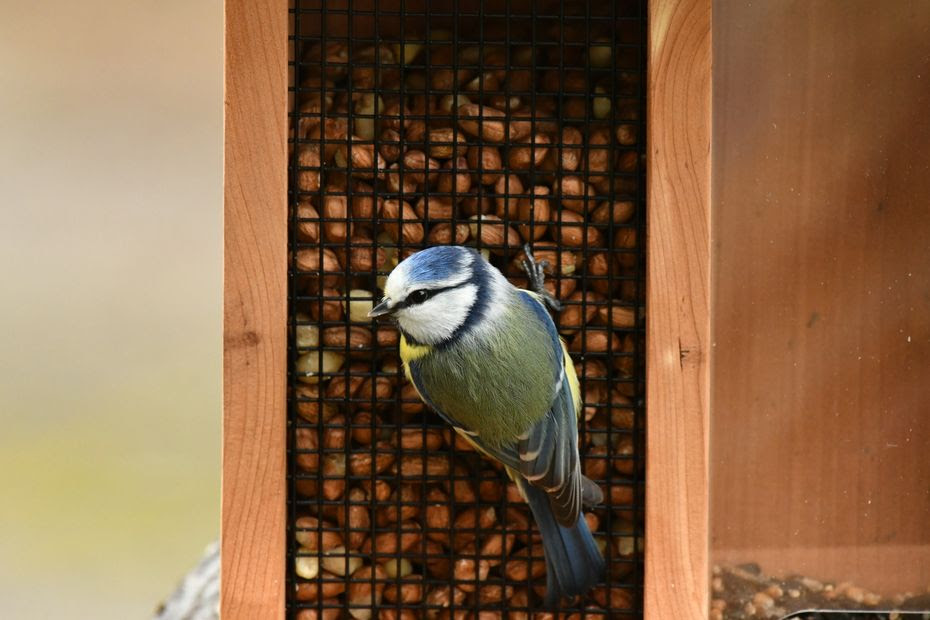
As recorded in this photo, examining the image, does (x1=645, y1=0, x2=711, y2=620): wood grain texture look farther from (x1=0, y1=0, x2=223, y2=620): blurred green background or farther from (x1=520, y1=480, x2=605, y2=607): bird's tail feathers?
(x1=0, y1=0, x2=223, y2=620): blurred green background

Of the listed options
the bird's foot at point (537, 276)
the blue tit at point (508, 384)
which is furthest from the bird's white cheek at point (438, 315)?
the bird's foot at point (537, 276)

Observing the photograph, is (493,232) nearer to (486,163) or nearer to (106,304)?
(486,163)

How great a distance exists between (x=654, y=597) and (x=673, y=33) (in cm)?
63

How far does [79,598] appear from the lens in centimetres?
215

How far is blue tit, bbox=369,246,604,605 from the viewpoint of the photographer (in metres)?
1.24

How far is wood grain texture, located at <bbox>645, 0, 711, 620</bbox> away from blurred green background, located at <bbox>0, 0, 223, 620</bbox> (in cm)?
106

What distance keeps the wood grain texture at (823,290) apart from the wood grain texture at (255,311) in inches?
20.5

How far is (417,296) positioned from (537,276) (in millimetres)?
175

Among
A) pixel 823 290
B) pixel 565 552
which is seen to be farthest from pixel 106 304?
pixel 823 290

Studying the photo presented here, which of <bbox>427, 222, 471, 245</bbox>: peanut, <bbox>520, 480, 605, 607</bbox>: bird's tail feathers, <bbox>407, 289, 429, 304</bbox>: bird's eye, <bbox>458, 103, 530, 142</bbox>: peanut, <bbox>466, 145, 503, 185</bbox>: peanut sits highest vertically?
<bbox>458, 103, 530, 142</bbox>: peanut

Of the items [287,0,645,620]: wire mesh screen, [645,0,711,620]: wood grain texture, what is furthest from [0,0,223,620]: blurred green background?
[645,0,711,620]: wood grain texture

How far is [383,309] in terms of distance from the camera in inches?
45.8

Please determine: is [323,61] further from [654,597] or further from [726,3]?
[654,597]

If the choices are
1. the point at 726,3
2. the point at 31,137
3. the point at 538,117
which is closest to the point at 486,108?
the point at 538,117
